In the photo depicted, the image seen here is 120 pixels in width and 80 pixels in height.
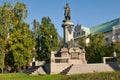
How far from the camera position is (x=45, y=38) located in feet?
169

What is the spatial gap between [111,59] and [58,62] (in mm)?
8102

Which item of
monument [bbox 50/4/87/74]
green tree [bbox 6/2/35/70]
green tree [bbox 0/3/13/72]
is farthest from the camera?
green tree [bbox 6/2/35/70]

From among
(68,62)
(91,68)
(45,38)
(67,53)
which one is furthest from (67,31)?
(45,38)

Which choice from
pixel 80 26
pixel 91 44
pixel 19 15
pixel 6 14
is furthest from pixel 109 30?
pixel 6 14

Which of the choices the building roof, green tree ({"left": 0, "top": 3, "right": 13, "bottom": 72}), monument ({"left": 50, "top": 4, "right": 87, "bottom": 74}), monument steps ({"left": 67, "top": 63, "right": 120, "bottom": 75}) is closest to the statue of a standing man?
monument ({"left": 50, "top": 4, "right": 87, "bottom": 74})

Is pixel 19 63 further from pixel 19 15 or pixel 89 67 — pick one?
pixel 89 67

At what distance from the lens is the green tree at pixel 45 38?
2011 inches

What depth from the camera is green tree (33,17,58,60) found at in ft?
168

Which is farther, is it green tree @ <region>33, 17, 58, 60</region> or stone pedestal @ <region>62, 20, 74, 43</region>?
green tree @ <region>33, 17, 58, 60</region>

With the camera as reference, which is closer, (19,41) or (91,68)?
(91,68)

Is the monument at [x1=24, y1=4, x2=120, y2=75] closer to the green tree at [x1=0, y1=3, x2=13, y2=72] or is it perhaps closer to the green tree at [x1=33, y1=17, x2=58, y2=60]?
the green tree at [x1=0, y1=3, x2=13, y2=72]

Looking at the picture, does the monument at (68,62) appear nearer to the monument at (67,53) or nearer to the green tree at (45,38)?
the monument at (67,53)

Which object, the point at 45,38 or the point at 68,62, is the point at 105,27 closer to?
the point at 45,38

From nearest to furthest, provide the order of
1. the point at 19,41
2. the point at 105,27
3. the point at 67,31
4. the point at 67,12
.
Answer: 1. the point at 67,31
2. the point at 67,12
3. the point at 19,41
4. the point at 105,27
